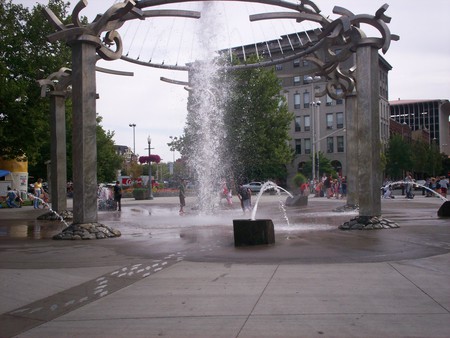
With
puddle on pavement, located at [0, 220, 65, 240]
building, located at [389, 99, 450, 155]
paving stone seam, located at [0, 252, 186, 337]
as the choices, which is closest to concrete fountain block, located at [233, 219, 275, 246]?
paving stone seam, located at [0, 252, 186, 337]

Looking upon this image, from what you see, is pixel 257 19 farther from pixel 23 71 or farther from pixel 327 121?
pixel 327 121

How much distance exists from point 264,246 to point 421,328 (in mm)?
5681

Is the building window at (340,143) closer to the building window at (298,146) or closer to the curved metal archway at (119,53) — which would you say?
the building window at (298,146)

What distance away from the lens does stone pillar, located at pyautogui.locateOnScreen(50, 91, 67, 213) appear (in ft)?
57.9

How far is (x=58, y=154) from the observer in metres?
17.7

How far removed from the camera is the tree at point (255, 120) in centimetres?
4903

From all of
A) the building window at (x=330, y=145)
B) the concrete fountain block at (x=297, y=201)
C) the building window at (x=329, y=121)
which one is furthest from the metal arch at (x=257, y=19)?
the building window at (x=330, y=145)

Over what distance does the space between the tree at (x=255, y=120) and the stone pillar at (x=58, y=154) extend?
3033 centimetres

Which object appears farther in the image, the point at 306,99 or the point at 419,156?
the point at 306,99

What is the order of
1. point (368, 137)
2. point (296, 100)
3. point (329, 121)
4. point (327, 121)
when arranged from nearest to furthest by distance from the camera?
point (368, 137) < point (329, 121) < point (327, 121) < point (296, 100)

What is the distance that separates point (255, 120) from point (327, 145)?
3165cm

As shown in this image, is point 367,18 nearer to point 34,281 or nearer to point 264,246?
point 264,246

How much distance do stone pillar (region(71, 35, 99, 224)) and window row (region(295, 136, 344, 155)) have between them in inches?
2651

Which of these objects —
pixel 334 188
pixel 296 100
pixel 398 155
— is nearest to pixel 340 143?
pixel 398 155
